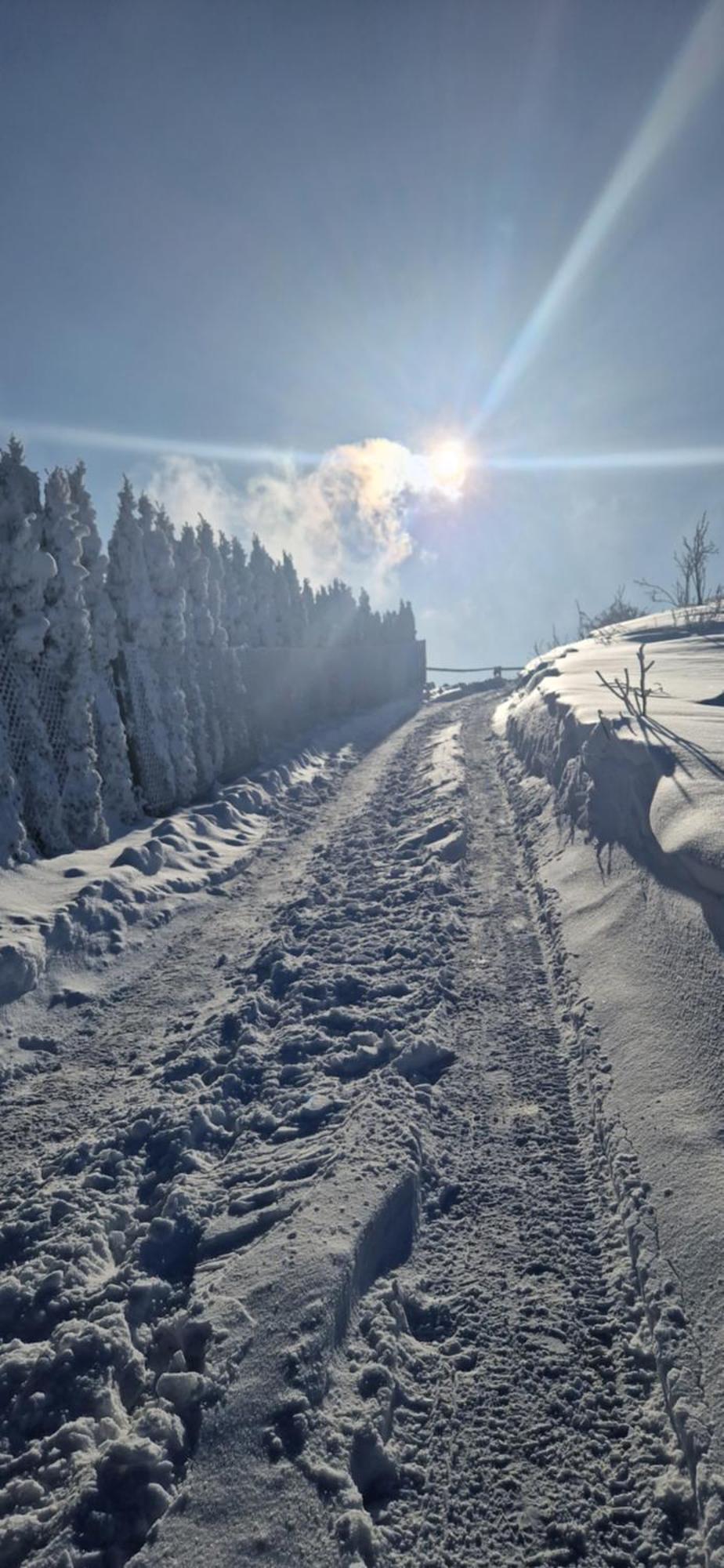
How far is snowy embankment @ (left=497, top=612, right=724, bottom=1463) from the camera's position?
11.6 ft

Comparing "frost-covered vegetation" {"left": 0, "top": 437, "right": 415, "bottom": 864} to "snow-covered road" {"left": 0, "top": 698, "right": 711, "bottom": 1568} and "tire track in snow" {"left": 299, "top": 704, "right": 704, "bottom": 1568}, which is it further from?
"tire track in snow" {"left": 299, "top": 704, "right": 704, "bottom": 1568}

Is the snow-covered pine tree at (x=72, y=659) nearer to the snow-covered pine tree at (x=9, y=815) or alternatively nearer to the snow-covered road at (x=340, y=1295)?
the snow-covered pine tree at (x=9, y=815)

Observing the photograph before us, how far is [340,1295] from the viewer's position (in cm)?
334

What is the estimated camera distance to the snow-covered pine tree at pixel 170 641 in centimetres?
1512

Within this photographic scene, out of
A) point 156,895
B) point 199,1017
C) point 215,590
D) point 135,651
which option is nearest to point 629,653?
point 215,590

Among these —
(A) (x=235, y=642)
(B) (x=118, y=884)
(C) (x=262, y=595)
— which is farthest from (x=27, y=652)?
(C) (x=262, y=595)

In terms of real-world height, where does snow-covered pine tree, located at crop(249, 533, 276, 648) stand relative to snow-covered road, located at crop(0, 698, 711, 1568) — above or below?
above

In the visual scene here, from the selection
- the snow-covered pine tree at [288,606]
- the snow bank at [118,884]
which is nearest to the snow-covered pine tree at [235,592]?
the snow-covered pine tree at [288,606]

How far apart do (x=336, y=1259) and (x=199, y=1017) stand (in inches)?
129

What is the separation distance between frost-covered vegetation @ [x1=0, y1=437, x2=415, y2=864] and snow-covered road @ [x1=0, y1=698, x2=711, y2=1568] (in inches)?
193

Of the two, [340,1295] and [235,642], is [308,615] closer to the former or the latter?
[235,642]

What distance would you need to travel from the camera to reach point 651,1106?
14.1 ft

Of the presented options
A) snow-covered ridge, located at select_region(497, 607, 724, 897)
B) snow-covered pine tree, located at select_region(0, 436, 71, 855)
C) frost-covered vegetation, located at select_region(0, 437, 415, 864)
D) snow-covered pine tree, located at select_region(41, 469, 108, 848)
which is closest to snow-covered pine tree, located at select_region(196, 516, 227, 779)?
frost-covered vegetation, located at select_region(0, 437, 415, 864)

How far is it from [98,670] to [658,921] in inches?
400
